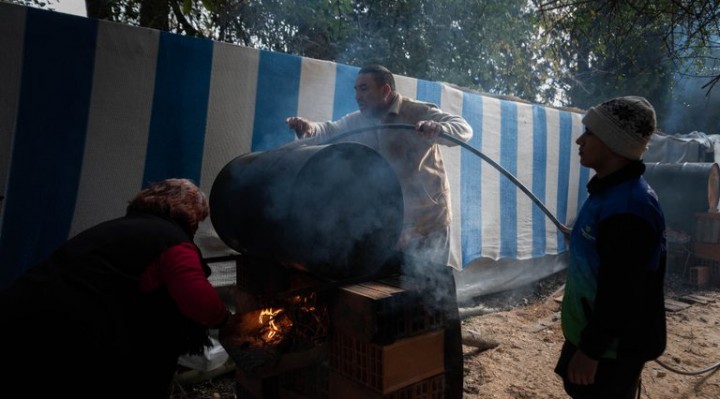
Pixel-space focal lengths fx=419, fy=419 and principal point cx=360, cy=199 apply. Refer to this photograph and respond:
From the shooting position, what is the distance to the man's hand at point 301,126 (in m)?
Answer: 3.00

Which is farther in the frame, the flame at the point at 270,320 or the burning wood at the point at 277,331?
the flame at the point at 270,320

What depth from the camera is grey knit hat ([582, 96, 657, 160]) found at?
5.65ft

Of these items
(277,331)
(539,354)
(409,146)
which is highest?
(409,146)

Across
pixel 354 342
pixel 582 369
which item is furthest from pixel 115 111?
pixel 582 369

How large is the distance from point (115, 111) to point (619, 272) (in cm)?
329

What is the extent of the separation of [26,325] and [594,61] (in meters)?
15.0

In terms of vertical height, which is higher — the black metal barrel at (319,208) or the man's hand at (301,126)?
the man's hand at (301,126)

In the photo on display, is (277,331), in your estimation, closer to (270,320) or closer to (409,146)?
(270,320)

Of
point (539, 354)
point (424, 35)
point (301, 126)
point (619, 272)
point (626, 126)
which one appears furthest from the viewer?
point (424, 35)

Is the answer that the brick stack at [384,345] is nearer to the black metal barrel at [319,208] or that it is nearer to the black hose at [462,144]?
the black metal barrel at [319,208]

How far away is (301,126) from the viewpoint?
9.89ft

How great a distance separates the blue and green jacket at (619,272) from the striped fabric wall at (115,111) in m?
2.71

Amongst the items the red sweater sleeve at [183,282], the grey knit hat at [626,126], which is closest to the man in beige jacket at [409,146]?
the grey knit hat at [626,126]

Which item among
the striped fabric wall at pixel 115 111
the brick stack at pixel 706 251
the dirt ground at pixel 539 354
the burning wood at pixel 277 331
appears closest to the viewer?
the burning wood at pixel 277 331
